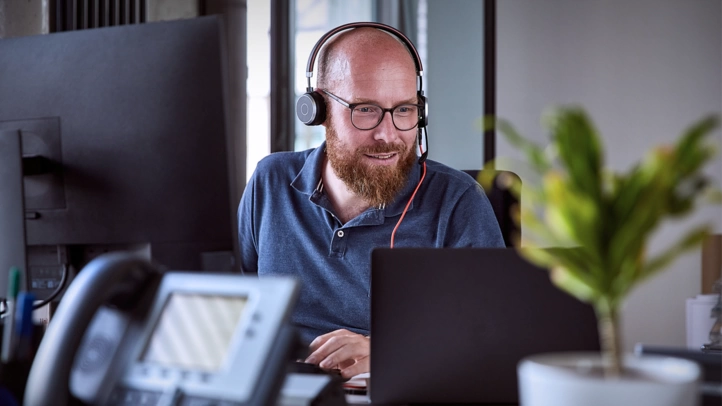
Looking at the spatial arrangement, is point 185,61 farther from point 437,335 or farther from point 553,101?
point 553,101

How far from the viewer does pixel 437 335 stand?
85 centimetres

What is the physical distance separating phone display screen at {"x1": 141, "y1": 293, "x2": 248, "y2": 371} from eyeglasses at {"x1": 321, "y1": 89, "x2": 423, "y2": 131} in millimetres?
934

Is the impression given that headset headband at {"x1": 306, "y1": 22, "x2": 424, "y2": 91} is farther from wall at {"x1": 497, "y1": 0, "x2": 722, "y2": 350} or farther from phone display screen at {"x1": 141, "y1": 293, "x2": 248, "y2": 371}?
wall at {"x1": 497, "y1": 0, "x2": 722, "y2": 350}

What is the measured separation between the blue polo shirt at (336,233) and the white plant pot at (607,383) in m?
0.90

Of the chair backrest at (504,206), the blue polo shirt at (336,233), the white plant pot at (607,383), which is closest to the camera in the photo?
the white plant pot at (607,383)

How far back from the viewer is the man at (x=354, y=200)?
4.85 feet

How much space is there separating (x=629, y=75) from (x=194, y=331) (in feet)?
8.43

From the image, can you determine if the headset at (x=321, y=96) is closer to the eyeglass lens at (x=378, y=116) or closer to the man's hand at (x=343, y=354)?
the eyeglass lens at (x=378, y=116)

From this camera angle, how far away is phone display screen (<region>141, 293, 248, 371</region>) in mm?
613

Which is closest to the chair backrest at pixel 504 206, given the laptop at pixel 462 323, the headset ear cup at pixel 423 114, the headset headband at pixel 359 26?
the headset ear cup at pixel 423 114

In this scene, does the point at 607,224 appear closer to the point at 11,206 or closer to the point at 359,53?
the point at 11,206

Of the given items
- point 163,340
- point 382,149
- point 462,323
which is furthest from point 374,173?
point 163,340

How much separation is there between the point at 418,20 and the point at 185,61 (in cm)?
206

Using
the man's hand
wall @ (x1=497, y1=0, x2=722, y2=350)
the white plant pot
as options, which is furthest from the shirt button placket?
wall @ (x1=497, y1=0, x2=722, y2=350)
